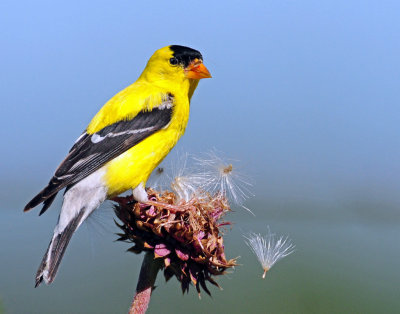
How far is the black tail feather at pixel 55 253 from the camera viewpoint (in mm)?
1998

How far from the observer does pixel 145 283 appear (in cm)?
188

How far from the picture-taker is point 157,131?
251 centimetres

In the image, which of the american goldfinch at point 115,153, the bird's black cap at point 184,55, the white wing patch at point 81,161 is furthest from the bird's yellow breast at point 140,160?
the bird's black cap at point 184,55

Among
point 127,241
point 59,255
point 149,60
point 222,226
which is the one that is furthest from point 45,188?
point 149,60

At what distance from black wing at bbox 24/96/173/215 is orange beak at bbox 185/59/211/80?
0.36m

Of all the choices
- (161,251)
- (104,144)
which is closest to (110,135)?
(104,144)

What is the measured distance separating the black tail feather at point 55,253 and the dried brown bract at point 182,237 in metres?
0.34

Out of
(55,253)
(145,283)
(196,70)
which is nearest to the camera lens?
(145,283)

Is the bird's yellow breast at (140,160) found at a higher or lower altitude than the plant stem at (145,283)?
higher

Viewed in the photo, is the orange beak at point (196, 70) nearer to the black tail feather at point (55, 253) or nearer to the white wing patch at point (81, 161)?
the white wing patch at point (81, 161)

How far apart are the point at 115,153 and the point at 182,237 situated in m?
0.73

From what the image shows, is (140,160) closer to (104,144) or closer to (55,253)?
(104,144)

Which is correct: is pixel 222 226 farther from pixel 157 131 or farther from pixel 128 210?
pixel 157 131

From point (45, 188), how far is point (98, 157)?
36 cm
